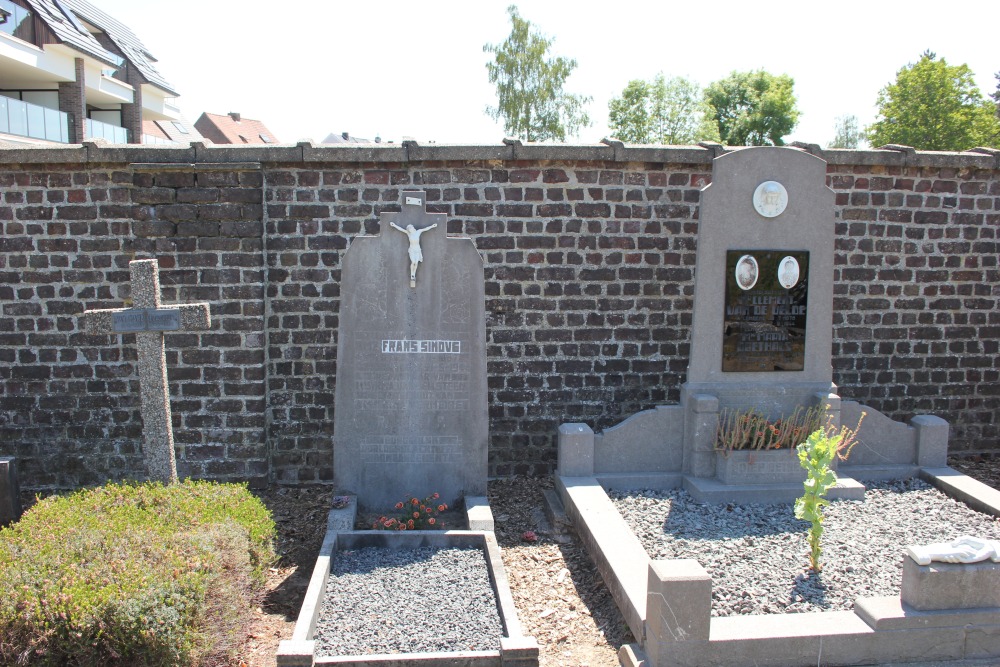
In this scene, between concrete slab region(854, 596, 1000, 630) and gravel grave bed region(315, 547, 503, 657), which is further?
gravel grave bed region(315, 547, 503, 657)

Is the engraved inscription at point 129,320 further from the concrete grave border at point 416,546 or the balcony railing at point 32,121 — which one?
the balcony railing at point 32,121

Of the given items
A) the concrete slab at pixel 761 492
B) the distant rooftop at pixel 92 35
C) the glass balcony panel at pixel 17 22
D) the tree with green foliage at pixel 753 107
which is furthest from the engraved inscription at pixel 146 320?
the tree with green foliage at pixel 753 107

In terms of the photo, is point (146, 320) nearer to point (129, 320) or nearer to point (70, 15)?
point (129, 320)

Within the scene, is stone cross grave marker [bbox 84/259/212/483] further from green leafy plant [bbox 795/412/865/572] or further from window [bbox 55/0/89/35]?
window [bbox 55/0/89/35]

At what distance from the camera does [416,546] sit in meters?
5.23

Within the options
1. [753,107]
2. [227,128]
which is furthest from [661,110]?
[227,128]

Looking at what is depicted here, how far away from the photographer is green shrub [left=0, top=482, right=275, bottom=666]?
11.3 feet

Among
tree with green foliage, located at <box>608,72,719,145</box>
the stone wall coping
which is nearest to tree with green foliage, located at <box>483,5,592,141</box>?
tree with green foliage, located at <box>608,72,719,145</box>

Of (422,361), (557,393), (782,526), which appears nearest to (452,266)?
(422,361)

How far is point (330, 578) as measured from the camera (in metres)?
4.73

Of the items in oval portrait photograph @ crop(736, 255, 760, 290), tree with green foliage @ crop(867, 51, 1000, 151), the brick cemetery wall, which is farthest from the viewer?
tree with green foliage @ crop(867, 51, 1000, 151)

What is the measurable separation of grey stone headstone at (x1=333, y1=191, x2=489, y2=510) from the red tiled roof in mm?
41617

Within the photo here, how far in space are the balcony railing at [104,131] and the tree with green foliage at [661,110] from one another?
2529 centimetres

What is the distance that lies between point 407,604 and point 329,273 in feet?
12.3
